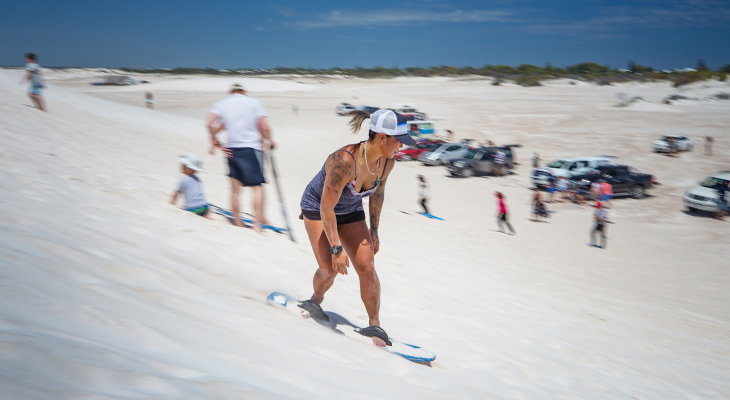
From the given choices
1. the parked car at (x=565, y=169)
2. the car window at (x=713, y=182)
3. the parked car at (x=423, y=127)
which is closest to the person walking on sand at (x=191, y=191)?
the parked car at (x=565, y=169)

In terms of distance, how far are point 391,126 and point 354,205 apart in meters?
0.70

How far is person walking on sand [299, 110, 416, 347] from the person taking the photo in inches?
133

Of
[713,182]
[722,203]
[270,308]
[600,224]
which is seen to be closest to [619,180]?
[713,182]

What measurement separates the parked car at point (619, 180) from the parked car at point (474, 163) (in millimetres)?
4419

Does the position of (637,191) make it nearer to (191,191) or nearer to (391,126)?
(191,191)

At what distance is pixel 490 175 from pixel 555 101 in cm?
4101

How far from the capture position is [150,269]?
12.4 feet

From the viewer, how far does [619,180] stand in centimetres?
2073

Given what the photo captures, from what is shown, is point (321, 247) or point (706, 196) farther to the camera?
point (706, 196)

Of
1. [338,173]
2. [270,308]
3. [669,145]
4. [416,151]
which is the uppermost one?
[338,173]

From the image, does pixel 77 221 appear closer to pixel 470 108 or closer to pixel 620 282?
pixel 620 282

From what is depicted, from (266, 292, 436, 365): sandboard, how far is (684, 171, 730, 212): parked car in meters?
18.2

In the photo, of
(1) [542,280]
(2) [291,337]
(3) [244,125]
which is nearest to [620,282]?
(1) [542,280]

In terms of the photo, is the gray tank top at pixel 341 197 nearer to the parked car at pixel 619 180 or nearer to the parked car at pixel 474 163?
the parked car at pixel 619 180
